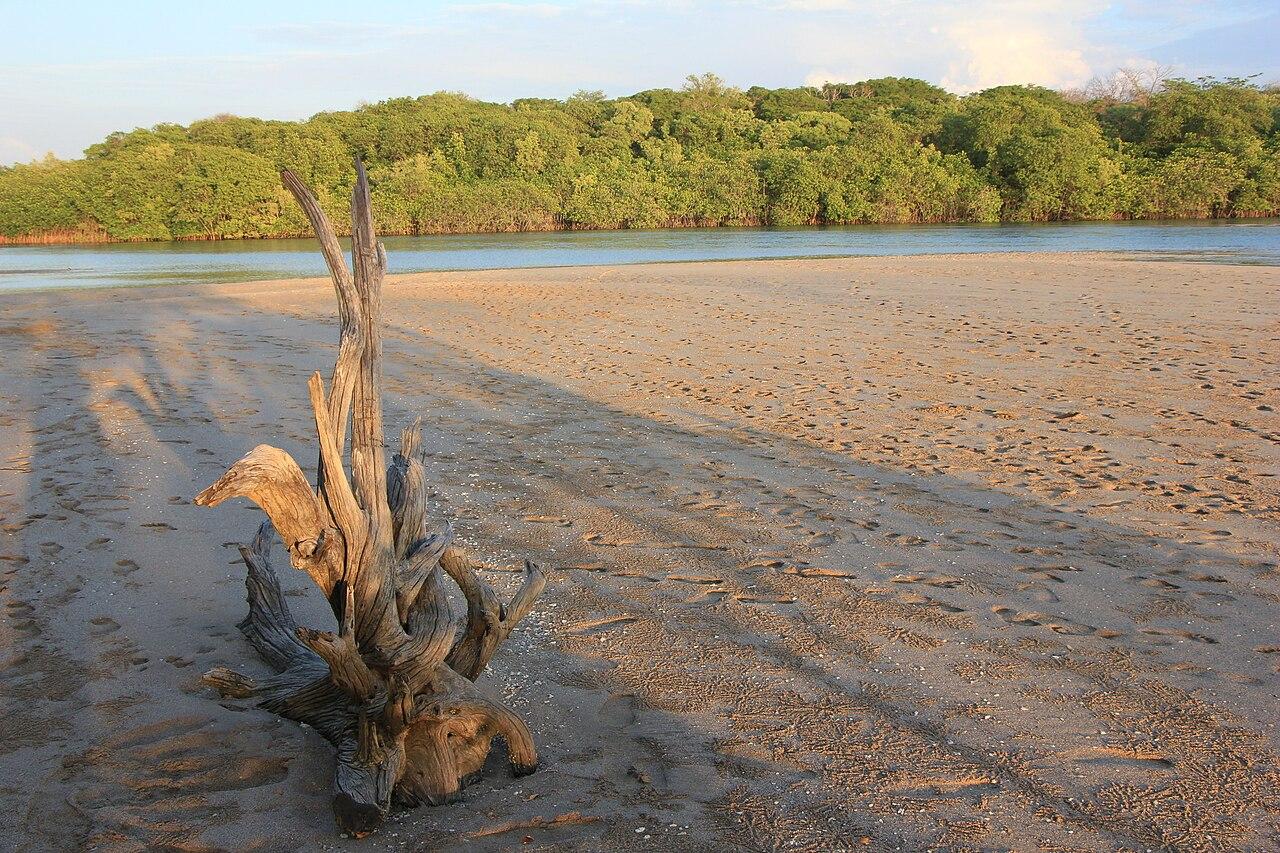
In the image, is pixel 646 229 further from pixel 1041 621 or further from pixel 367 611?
pixel 367 611

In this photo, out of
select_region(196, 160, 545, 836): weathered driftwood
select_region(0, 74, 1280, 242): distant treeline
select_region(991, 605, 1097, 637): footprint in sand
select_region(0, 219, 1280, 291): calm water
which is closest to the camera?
select_region(196, 160, 545, 836): weathered driftwood

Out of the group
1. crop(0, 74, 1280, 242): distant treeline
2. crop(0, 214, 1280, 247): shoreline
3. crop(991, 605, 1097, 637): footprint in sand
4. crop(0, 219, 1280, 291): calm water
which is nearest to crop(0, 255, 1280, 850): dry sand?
crop(991, 605, 1097, 637): footprint in sand

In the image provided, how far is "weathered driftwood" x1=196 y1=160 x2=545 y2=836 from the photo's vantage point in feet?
8.72

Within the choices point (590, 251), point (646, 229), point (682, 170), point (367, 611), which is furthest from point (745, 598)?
point (682, 170)

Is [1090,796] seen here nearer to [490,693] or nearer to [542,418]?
[490,693]

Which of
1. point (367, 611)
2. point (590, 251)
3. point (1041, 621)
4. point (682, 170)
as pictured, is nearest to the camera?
point (367, 611)

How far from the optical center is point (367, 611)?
2855 millimetres

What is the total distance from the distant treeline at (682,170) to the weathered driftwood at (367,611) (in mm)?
51380

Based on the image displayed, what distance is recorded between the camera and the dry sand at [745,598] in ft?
9.04

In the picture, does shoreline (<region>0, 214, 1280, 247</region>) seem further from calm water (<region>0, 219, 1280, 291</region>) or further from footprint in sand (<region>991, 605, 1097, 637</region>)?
footprint in sand (<region>991, 605, 1097, 637</region>)

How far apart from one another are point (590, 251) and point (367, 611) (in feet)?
106

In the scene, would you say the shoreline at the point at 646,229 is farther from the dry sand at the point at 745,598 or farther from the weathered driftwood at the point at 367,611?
the weathered driftwood at the point at 367,611

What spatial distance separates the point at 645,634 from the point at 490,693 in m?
0.71

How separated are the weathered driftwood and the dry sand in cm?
12
